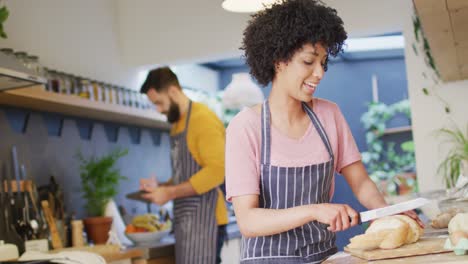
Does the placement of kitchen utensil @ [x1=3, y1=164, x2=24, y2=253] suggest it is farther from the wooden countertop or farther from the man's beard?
the wooden countertop

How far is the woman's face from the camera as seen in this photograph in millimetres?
1704

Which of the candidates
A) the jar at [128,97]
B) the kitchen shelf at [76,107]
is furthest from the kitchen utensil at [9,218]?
the jar at [128,97]

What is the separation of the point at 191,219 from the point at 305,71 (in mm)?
1816

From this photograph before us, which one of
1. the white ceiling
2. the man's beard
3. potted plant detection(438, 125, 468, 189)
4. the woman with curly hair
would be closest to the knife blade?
the woman with curly hair

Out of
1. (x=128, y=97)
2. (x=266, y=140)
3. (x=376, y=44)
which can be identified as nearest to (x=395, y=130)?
(x=376, y=44)

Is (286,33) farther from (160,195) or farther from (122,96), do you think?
(122,96)

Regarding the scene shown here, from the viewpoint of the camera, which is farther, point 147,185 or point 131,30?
point 131,30

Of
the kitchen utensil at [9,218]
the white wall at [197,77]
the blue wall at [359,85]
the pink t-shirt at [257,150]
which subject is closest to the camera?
the pink t-shirt at [257,150]

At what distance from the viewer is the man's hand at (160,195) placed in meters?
3.32

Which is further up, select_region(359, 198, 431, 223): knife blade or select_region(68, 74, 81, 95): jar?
select_region(68, 74, 81, 95): jar

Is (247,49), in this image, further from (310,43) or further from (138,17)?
(138,17)

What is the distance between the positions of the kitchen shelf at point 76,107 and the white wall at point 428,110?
1.70m

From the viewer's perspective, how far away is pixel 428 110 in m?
3.90

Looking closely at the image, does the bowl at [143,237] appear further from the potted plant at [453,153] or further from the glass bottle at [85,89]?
the potted plant at [453,153]
